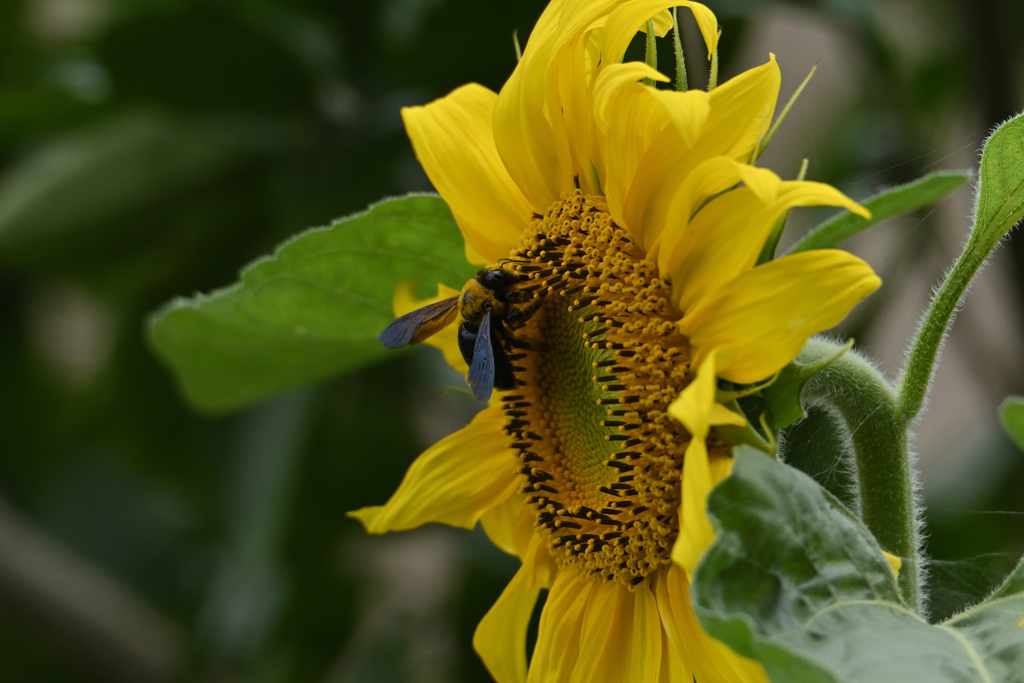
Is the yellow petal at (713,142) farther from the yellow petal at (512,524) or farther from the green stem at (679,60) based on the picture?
the yellow petal at (512,524)

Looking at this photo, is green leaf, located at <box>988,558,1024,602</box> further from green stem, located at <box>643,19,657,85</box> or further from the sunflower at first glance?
green stem, located at <box>643,19,657,85</box>

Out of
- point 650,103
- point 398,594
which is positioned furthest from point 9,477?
point 650,103

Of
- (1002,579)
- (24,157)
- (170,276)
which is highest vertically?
(24,157)

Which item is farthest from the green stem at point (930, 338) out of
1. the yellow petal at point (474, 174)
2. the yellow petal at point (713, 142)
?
the yellow petal at point (474, 174)

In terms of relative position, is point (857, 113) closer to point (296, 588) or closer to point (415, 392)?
point (415, 392)

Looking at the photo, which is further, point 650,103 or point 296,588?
point 296,588

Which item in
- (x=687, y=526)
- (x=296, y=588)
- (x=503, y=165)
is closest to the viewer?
(x=687, y=526)
